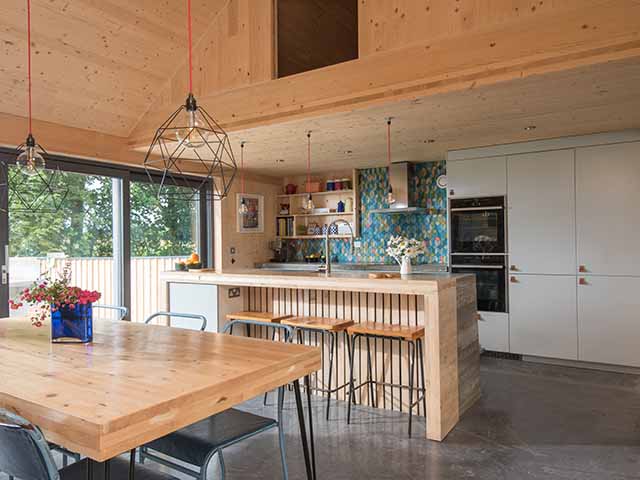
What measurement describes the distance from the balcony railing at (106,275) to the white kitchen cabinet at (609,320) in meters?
3.96

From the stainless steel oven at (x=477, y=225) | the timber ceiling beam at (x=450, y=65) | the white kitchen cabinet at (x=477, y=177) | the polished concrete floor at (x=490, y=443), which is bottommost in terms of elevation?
the polished concrete floor at (x=490, y=443)

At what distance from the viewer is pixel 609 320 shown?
4.54 m

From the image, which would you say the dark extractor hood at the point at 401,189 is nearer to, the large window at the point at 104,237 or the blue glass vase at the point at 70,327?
the large window at the point at 104,237

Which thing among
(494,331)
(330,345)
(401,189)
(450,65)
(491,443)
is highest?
(450,65)

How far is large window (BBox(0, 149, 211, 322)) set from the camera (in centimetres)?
417

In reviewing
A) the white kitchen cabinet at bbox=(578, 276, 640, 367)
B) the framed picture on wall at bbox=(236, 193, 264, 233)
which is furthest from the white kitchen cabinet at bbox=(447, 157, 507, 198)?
the framed picture on wall at bbox=(236, 193, 264, 233)

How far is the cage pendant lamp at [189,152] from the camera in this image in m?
1.84

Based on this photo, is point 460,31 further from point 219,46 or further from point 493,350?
point 493,350

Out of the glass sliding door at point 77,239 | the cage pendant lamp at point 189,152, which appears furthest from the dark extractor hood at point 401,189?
the glass sliding door at point 77,239

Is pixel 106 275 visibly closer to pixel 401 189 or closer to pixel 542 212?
pixel 401 189

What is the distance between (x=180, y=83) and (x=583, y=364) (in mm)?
4685

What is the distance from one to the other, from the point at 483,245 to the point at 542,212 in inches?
26.5

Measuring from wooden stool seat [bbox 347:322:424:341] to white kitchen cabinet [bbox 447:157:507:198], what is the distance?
2.33 meters

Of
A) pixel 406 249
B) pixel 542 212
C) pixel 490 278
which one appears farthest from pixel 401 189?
pixel 406 249
